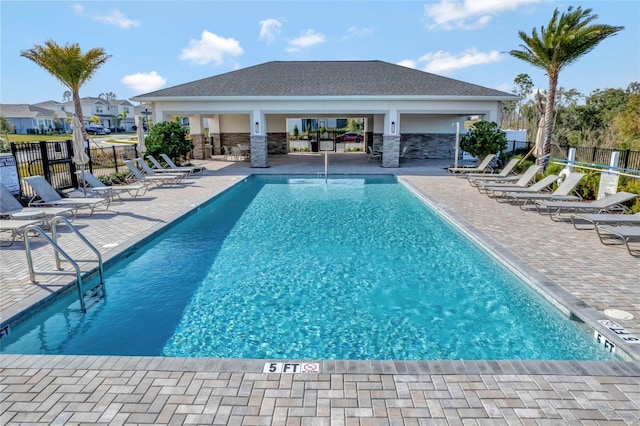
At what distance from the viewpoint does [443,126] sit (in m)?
24.4

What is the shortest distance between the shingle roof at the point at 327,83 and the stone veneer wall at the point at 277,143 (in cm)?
469

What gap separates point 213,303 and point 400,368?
10.4ft

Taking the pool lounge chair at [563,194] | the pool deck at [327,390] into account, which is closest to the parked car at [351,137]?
the pool lounge chair at [563,194]

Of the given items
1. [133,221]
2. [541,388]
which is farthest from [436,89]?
[541,388]

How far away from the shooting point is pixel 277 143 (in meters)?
27.9

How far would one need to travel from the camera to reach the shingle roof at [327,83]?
19.6 m

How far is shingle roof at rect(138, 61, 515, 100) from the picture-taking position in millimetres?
19594

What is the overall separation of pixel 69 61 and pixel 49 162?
1002 cm

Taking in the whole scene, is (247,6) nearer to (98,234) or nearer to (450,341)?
(98,234)

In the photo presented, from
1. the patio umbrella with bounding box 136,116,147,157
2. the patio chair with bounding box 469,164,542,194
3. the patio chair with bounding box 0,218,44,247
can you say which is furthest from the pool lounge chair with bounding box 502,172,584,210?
the patio umbrella with bounding box 136,116,147,157

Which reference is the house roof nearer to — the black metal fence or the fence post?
the black metal fence

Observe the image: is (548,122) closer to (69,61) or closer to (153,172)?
(153,172)

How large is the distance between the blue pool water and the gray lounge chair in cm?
441

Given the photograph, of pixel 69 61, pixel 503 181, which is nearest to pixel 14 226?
pixel 503 181
